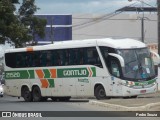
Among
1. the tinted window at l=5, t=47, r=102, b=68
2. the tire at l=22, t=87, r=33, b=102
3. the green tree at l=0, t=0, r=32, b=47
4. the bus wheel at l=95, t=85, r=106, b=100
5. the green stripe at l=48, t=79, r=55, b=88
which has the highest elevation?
the green tree at l=0, t=0, r=32, b=47

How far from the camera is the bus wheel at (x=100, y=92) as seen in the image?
28.7 metres

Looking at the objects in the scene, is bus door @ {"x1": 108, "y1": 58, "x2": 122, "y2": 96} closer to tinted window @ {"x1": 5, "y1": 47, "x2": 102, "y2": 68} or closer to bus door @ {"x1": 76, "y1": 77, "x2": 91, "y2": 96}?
tinted window @ {"x1": 5, "y1": 47, "x2": 102, "y2": 68}

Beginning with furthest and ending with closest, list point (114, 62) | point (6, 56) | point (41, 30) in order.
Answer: point (41, 30) < point (6, 56) < point (114, 62)

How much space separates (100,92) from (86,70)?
1.49m

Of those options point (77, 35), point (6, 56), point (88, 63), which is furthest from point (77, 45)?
point (77, 35)

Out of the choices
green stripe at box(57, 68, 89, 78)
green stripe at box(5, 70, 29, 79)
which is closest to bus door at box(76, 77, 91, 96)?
green stripe at box(57, 68, 89, 78)

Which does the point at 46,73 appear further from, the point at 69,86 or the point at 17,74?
the point at 17,74

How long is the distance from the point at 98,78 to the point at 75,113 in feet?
25.3

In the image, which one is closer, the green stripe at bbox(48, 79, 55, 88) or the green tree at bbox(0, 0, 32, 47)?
the green stripe at bbox(48, 79, 55, 88)

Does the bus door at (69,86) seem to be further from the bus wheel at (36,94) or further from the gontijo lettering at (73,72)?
the bus wheel at (36,94)

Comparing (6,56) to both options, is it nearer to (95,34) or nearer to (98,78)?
(98,78)

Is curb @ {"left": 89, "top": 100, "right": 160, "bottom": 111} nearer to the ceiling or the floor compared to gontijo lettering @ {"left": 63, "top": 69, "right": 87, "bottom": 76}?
nearer to the floor

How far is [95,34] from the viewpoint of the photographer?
92.9m

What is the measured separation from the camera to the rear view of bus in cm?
2777
